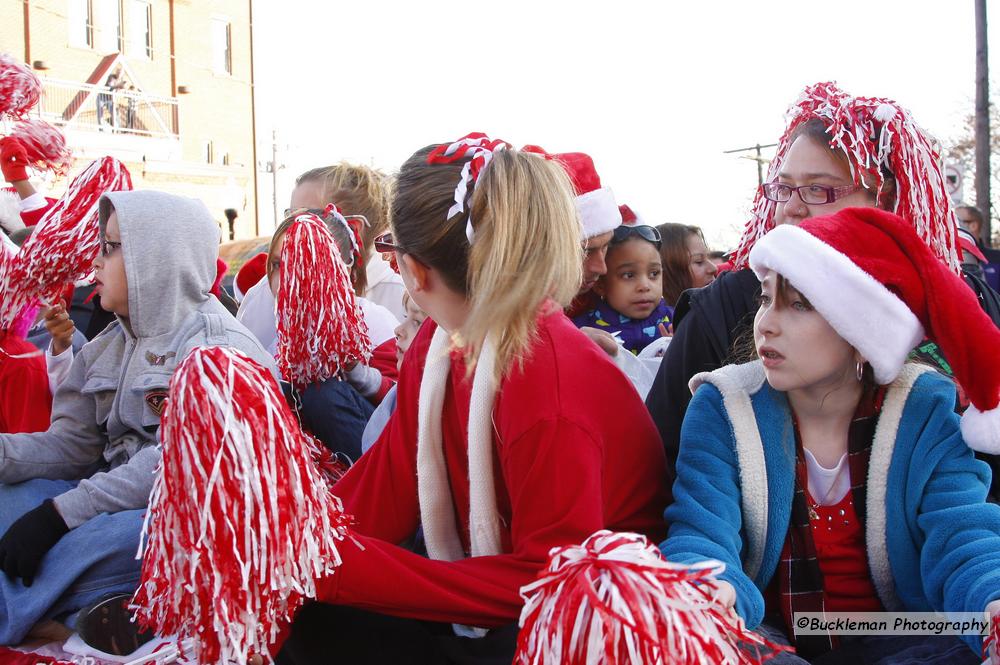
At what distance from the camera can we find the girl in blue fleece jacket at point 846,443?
1.98 metres

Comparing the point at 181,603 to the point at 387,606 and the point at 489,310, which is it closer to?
the point at 387,606

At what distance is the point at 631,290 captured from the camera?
3.88 metres

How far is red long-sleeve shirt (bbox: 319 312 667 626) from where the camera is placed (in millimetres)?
1827

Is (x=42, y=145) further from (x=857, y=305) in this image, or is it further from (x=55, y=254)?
(x=857, y=305)

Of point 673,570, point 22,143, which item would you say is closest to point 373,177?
point 22,143

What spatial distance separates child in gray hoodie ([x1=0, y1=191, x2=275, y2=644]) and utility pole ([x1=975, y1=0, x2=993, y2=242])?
9.33m

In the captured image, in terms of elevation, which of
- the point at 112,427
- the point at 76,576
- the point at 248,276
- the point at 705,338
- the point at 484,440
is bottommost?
the point at 76,576

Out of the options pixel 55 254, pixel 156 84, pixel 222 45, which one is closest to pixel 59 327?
pixel 55 254

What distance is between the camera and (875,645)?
6.51 feet

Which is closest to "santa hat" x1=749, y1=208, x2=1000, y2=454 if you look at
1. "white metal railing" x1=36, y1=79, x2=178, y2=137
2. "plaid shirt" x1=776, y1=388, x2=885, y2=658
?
"plaid shirt" x1=776, y1=388, x2=885, y2=658

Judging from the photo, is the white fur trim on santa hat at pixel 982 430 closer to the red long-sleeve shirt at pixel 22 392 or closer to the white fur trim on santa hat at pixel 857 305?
the white fur trim on santa hat at pixel 857 305

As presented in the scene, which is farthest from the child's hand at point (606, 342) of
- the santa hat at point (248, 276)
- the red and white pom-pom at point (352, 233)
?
the santa hat at point (248, 276)

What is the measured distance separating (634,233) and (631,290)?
259 mm

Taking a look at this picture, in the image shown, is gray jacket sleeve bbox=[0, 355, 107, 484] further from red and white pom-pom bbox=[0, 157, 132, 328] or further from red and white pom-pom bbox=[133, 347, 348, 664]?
red and white pom-pom bbox=[133, 347, 348, 664]
